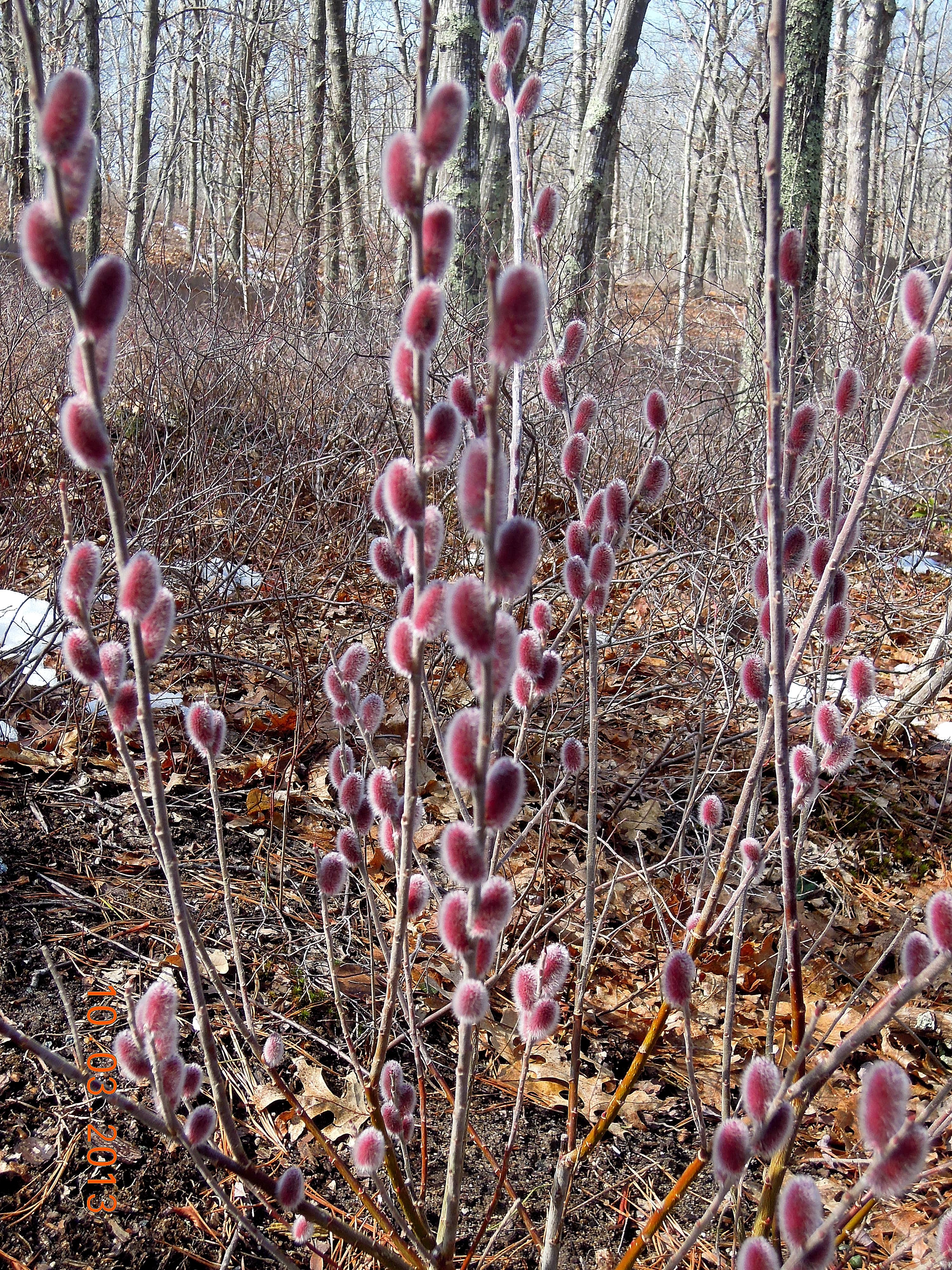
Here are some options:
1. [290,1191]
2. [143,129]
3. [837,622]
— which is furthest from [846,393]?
[143,129]

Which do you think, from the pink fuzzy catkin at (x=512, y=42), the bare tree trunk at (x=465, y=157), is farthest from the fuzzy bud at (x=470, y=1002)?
the bare tree trunk at (x=465, y=157)

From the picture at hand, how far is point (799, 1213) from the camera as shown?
2.89 feet

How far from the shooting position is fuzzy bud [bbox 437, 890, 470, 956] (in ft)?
2.89

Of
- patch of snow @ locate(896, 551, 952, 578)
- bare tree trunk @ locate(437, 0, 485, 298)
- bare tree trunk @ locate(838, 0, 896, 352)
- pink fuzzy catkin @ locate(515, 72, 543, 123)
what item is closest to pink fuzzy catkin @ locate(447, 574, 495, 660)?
pink fuzzy catkin @ locate(515, 72, 543, 123)

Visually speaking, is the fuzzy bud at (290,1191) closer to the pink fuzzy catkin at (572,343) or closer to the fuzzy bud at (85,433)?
the fuzzy bud at (85,433)

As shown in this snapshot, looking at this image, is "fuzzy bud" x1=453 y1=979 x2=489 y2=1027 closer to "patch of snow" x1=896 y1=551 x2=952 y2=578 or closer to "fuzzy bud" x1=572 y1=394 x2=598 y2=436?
"fuzzy bud" x1=572 y1=394 x2=598 y2=436

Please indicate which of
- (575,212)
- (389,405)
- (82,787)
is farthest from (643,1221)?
(575,212)

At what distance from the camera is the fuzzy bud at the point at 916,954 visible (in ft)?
3.14

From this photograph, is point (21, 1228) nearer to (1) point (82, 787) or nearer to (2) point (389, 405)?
(1) point (82, 787)

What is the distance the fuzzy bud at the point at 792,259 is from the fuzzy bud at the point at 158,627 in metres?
0.91

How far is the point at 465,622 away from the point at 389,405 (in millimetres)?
2934

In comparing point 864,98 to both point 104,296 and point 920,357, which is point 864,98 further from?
point 104,296

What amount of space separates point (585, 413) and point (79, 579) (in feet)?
2.72

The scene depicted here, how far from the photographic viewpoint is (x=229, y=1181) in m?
1.64
